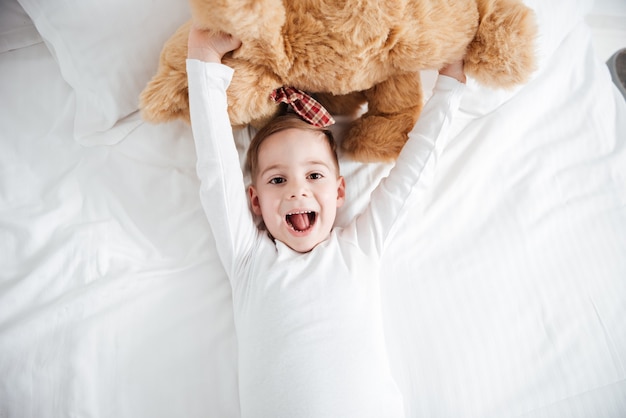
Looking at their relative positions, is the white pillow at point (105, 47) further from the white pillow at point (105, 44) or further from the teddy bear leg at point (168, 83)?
the teddy bear leg at point (168, 83)

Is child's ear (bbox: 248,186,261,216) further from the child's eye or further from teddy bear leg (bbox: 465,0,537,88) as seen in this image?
teddy bear leg (bbox: 465,0,537,88)

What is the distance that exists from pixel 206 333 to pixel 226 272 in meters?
0.15

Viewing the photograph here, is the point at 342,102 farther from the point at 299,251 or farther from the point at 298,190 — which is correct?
the point at 299,251

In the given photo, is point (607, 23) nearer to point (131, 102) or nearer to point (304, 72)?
point (304, 72)

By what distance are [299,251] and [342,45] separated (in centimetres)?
47

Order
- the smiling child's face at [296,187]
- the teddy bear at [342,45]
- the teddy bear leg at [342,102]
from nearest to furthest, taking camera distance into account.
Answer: the teddy bear at [342,45] < the smiling child's face at [296,187] < the teddy bear leg at [342,102]

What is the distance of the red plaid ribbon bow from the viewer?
892mm

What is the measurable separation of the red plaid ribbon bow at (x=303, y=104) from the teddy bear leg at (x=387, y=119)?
0.34 feet

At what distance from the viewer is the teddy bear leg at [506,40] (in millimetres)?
798

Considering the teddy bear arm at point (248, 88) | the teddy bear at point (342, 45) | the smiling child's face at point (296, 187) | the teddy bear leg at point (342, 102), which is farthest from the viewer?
the teddy bear leg at point (342, 102)

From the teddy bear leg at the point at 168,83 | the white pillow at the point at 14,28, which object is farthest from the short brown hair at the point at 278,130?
the white pillow at the point at 14,28

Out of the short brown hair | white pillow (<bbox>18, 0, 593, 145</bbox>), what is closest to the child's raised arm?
the short brown hair

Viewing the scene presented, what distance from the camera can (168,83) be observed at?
0.84 meters

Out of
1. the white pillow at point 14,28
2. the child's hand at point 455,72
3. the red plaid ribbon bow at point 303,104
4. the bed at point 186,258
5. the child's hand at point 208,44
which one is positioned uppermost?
the white pillow at point 14,28
